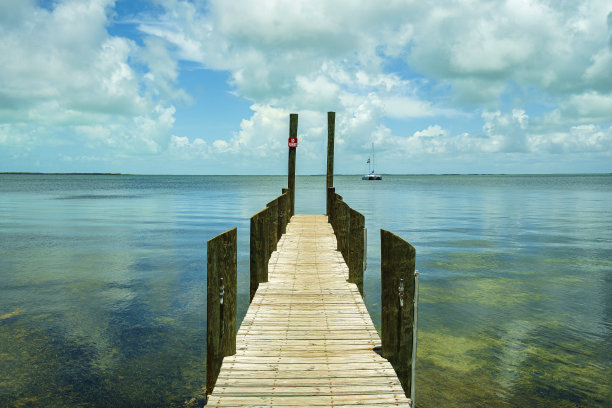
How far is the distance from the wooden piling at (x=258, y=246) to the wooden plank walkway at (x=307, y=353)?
240 mm

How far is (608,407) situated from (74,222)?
97.9 feet

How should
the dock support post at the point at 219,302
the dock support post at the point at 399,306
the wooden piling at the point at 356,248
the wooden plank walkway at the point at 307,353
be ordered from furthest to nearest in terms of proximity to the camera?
the wooden piling at the point at 356,248 → the dock support post at the point at 219,302 → the dock support post at the point at 399,306 → the wooden plank walkway at the point at 307,353

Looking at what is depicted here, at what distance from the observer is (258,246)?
7.76 m

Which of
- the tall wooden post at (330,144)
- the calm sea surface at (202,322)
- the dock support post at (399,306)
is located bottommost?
the calm sea surface at (202,322)

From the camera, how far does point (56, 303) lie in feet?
35.8

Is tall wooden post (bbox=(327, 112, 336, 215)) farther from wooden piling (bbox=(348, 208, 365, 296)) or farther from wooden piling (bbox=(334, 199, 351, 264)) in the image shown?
wooden piling (bbox=(348, 208, 365, 296))

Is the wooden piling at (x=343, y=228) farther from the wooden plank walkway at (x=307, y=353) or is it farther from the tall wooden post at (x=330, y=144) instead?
the tall wooden post at (x=330, y=144)

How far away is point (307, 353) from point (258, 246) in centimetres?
275

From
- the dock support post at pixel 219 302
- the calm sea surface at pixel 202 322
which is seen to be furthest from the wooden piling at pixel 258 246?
the dock support post at pixel 219 302

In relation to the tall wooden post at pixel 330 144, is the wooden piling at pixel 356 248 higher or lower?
lower

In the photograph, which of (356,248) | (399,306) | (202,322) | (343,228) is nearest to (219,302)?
(399,306)

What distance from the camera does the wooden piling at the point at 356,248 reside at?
797 cm

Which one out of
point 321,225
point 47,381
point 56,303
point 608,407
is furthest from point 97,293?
point 608,407

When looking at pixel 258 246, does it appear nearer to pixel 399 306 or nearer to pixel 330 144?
pixel 399 306
